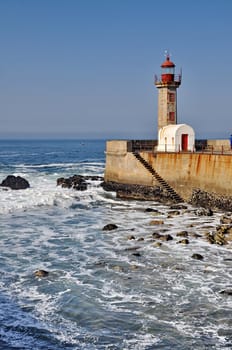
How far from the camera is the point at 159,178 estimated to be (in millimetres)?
23250

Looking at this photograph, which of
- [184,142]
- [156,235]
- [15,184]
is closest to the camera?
[156,235]

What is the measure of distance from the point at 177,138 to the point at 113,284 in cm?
1629

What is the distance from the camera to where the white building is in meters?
25.9

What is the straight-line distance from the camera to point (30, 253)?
1345cm

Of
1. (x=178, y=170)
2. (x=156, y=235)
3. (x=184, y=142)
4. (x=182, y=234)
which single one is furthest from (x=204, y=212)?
(x=184, y=142)

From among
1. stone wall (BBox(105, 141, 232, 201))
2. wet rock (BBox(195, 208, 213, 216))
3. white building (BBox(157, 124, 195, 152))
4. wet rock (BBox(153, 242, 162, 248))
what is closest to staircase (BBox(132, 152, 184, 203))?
stone wall (BBox(105, 141, 232, 201))

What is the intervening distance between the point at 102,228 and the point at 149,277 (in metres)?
5.99

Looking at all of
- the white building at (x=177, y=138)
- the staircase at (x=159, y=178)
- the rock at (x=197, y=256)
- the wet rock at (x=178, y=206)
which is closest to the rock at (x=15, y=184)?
the staircase at (x=159, y=178)

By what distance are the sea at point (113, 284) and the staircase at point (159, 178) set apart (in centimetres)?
294

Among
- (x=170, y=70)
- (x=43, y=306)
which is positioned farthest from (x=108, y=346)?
(x=170, y=70)

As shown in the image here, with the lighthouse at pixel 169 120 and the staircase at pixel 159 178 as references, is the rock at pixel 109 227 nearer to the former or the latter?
the staircase at pixel 159 178

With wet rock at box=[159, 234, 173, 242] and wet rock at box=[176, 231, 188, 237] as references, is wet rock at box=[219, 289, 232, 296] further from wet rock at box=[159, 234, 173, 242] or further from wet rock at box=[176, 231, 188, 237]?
wet rock at box=[176, 231, 188, 237]

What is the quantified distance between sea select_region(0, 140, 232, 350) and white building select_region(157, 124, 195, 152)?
7.34 metres

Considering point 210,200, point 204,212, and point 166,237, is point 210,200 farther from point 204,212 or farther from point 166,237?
point 166,237
